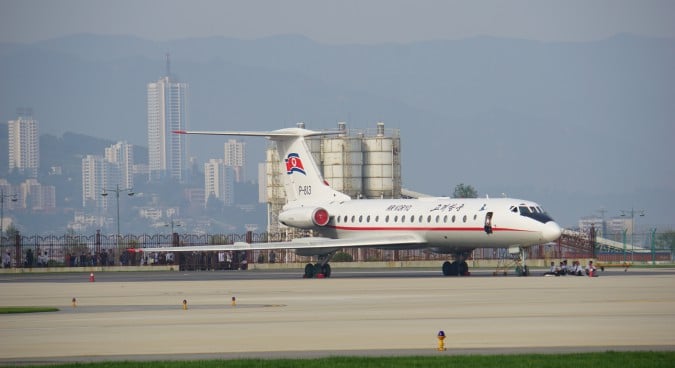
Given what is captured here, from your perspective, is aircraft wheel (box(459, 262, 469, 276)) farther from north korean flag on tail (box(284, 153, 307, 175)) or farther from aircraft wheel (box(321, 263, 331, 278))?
north korean flag on tail (box(284, 153, 307, 175))

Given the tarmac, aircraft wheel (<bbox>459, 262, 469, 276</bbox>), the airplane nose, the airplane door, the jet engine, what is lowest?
the tarmac

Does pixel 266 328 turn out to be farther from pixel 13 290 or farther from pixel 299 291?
pixel 13 290

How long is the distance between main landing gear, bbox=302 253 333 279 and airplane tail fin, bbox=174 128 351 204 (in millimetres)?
5808

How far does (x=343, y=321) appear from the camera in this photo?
32.3 metres

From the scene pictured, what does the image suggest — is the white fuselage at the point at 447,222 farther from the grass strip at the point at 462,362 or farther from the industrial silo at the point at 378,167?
the industrial silo at the point at 378,167

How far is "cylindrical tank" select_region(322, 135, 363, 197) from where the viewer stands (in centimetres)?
11425

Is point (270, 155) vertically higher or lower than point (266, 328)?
higher

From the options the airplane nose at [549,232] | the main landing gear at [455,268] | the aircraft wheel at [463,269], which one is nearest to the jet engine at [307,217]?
the main landing gear at [455,268]

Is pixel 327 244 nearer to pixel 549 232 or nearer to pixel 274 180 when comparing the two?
pixel 549 232

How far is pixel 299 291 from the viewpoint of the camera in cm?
4728

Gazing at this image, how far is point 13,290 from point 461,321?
26572 mm

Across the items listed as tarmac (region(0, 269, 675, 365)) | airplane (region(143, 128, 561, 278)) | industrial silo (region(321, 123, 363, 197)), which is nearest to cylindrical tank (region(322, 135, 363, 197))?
industrial silo (region(321, 123, 363, 197))

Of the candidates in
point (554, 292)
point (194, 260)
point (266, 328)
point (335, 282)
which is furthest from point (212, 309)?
point (194, 260)

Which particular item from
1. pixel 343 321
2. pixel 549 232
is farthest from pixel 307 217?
pixel 343 321
